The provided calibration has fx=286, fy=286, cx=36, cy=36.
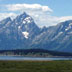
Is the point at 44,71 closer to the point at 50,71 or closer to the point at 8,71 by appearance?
the point at 50,71

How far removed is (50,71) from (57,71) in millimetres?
1927

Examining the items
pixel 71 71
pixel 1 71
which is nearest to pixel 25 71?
pixel 1 71

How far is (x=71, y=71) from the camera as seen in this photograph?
78438 millimetres

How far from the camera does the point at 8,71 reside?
75688 mm

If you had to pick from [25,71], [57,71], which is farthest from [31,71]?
[57,71]

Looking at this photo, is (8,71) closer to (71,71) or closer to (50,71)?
(50,71)

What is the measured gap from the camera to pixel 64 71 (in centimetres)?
7838

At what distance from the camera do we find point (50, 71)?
78.5 m

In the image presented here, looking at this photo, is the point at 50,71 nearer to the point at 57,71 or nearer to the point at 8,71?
the point at 57,71

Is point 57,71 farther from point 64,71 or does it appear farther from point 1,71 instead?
point 1,71

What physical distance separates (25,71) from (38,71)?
355 cm

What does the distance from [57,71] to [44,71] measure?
362cm

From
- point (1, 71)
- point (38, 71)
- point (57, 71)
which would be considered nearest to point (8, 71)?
point (1, 71)

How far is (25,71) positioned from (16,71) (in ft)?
7.95
